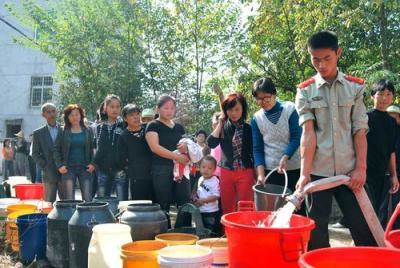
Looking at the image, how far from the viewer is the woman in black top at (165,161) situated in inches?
187

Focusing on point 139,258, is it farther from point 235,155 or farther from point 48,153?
point 48,153

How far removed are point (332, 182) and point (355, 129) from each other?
0.43 metres

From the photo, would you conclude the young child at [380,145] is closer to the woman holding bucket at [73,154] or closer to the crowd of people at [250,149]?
the crowd of people at [250,149]

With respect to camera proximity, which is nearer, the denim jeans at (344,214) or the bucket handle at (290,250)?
the bucket handle at (290,250)

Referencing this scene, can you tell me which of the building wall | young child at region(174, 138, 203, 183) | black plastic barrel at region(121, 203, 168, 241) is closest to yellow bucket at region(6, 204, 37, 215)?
young child at region(174, 138, 203, 183)

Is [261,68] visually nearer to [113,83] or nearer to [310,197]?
[113,83]

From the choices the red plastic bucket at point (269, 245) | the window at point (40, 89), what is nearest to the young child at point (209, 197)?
the red plastic bucket at point (269, 245)

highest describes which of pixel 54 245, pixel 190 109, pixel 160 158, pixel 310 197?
pixel 190 109

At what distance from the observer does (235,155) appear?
4539 mm

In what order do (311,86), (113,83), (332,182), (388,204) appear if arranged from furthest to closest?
(113,83) < (388,204) < (311,86) < (332,182)

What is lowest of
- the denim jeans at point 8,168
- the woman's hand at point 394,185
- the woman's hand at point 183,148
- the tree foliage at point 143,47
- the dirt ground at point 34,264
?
the dirt ground at point 34,264

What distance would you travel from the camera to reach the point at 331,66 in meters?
2.99

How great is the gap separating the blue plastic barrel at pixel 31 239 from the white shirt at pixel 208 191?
1.78 meters

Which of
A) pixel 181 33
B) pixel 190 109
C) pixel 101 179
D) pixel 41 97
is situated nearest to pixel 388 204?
pixel 101 179
